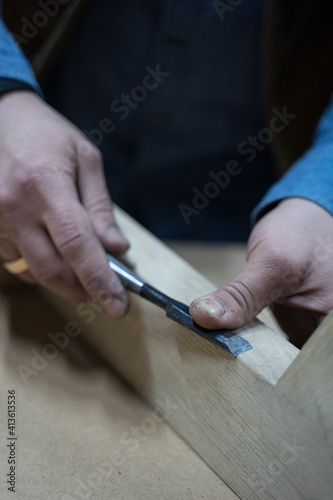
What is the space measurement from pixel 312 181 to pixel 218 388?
326 millimetres

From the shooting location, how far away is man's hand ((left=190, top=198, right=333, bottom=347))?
0.53 meters

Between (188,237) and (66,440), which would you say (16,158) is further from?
(188,237)

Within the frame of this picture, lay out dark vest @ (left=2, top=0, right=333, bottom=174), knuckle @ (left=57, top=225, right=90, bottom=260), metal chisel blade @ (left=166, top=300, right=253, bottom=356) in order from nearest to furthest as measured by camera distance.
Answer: metal chisel blade @ (left=166, top=300, right=253, bottom=356) → knuckle @ (left=57, top=225, right=90, bottom=260) → dark vest @ (left=2, top=0, right=333, bottom=174)

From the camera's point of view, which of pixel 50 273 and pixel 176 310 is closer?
pixel 176 310

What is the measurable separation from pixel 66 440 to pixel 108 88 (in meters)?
0.73

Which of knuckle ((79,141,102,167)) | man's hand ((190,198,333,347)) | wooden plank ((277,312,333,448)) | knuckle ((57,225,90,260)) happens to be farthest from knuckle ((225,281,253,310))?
knuckle ((79,141,102,167))

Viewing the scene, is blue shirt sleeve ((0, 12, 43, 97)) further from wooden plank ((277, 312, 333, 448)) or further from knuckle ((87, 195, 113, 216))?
wooden plank ((277, 312, 333, 448))

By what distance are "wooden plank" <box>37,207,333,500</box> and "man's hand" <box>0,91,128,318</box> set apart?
59 millimetres

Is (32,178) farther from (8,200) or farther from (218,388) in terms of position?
(218,388)

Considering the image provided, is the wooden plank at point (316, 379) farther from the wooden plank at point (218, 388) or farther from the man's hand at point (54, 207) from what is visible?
the man's hand at point (54, 207)

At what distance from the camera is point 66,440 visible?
0.59 metres

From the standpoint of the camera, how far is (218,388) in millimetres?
536

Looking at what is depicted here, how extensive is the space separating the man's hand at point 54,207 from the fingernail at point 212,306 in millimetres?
160

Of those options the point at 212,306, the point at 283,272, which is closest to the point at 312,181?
the point at 283,272
